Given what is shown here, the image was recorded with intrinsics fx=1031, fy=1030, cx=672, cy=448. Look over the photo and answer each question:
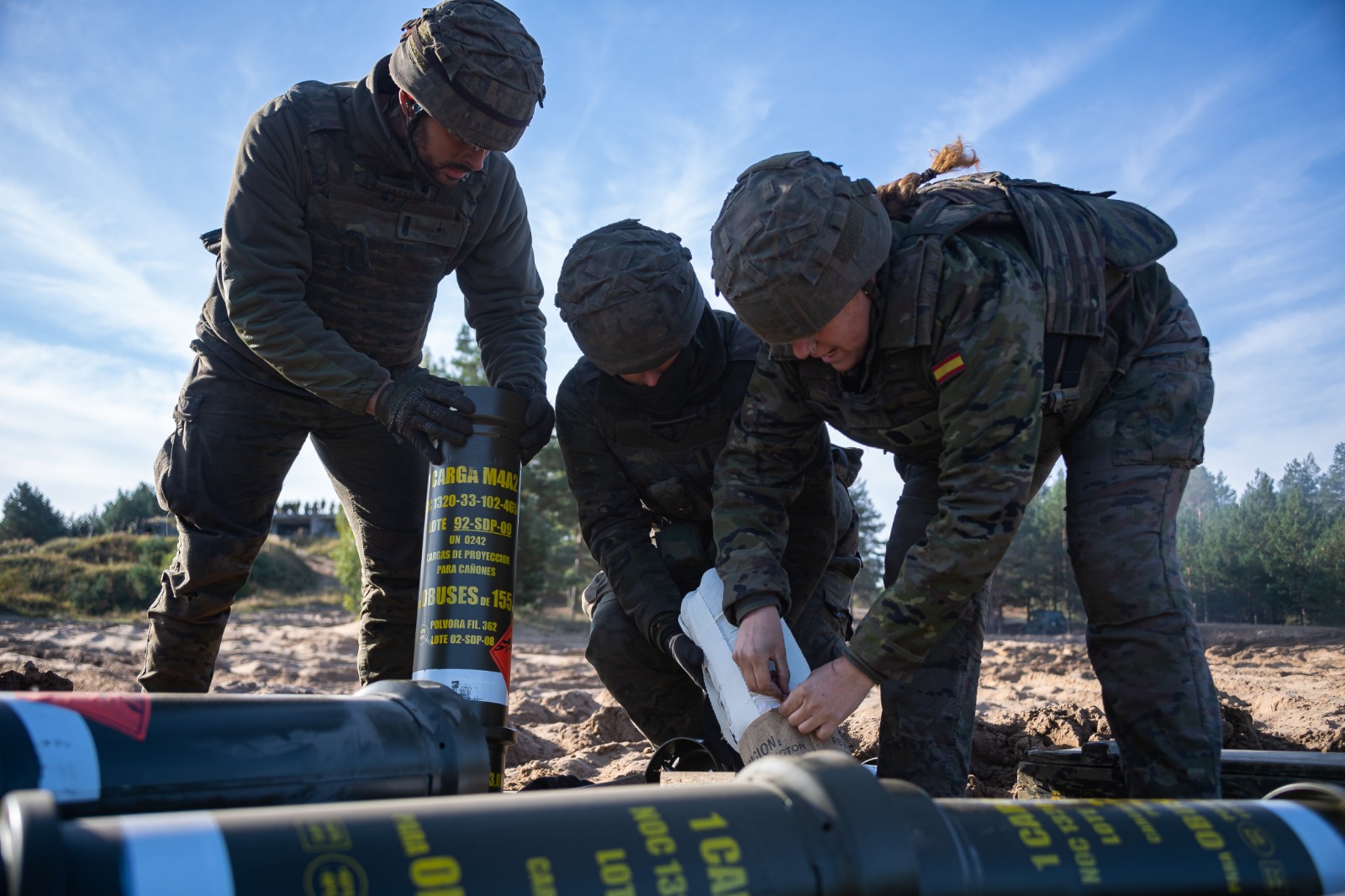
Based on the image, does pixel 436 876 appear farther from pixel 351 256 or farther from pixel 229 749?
pixel 351 256

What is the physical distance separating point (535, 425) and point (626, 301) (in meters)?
0.57

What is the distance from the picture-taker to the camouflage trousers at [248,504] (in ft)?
13.8

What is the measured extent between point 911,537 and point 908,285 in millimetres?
1086

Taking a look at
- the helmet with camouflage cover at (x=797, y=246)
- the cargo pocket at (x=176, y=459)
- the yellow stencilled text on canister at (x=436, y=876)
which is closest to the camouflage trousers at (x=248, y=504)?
the cargo pocket at (x=176, y=459)

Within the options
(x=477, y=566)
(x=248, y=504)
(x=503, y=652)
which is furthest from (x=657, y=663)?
(x=248, y=504)

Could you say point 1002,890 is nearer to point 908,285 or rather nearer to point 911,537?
point 908,285

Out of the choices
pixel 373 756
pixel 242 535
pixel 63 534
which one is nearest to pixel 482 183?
pixel 242 535

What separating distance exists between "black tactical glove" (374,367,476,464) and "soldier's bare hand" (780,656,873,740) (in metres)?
1.39

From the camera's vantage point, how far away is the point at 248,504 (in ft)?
14.3

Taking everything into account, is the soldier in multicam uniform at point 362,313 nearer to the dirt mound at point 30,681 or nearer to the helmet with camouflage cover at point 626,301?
the helmet with camouflage cover at point 626,301

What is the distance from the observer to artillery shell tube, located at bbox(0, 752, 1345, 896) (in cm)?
123

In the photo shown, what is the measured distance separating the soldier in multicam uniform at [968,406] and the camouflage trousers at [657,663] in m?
0.72

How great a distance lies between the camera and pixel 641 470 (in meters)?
4.19

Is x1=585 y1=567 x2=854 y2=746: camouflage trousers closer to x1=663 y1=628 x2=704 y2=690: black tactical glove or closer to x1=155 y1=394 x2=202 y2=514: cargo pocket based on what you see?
x1=663 y1=628 x2=704 y2=690: black tactical glove
